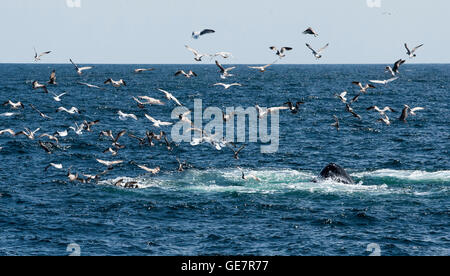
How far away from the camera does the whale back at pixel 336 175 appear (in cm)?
5588

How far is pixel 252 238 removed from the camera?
40.8m

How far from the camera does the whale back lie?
183 feet

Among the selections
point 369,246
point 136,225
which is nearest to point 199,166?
point 136,225

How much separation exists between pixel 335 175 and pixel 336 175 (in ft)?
0.29

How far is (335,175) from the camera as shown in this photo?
5622 centimetres
